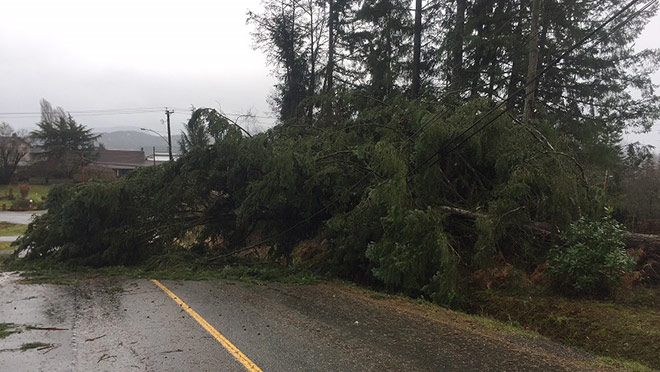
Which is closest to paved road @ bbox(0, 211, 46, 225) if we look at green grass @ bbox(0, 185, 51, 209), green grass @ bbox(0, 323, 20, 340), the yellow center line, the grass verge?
green grass @ bbox(0, 185, 51, 209)

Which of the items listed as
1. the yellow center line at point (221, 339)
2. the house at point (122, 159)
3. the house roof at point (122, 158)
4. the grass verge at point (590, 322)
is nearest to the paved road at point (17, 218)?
the yellow center line at point (221, 339)

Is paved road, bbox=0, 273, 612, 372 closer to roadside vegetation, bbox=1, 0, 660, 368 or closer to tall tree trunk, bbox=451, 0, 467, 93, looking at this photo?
roadside vegetation, bbox=1, 0, 660, 368

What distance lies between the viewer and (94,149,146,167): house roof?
68100 mm

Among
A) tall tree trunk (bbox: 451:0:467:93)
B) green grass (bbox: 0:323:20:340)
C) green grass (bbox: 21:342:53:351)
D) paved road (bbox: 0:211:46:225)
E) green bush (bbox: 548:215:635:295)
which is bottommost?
paved road (bbox: 0:211:46:225)

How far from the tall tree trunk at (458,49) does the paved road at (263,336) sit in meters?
9.31

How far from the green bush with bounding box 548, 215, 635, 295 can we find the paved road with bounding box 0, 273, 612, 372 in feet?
5.89

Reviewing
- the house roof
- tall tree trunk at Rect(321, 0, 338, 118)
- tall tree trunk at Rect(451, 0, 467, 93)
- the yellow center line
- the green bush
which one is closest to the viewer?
the yellow center line

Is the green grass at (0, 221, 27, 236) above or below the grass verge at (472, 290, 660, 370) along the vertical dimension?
below

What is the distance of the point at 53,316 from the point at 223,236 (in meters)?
5.89

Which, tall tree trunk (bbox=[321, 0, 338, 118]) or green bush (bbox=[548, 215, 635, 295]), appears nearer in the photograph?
green bush (bbox=[548, 215, 635, 295])

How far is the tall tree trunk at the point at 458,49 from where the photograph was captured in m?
14.1

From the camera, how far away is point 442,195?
31.3 feet

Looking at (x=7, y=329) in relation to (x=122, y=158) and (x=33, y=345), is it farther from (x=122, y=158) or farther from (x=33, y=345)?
(x=122, y=158)

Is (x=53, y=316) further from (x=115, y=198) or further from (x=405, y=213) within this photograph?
(x=405, y=213)
